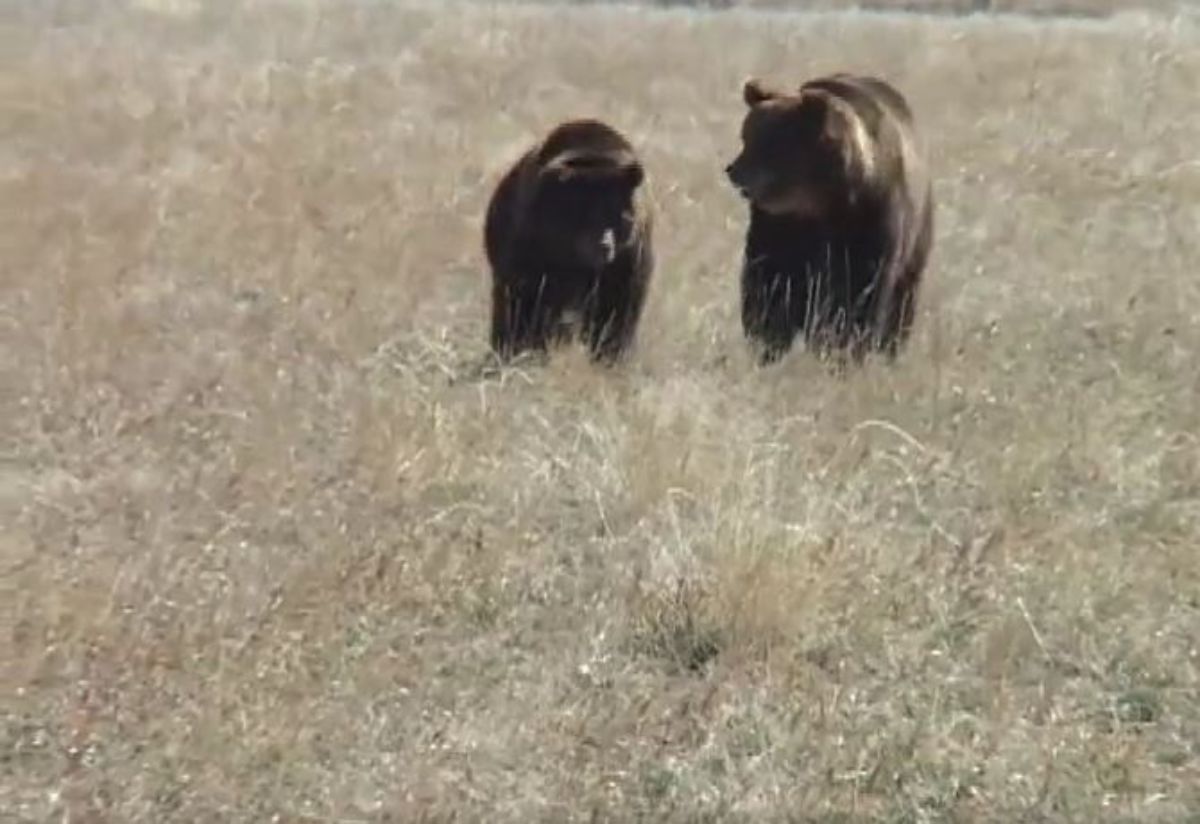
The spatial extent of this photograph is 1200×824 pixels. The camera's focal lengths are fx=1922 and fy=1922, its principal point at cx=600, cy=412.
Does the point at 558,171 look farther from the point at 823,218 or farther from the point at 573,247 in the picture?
the point at 823,218

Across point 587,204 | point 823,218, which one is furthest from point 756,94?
point 587,204

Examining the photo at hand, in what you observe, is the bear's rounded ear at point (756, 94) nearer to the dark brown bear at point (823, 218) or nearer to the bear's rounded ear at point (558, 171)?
the dark brown bear at point (823, 218)

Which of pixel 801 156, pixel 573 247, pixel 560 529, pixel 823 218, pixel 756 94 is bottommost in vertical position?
pixel 560 529

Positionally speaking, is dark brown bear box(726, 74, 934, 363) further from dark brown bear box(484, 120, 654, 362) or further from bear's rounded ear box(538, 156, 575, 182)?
bear's rounded ear box(538, 156, 575, 182)

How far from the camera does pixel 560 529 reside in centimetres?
576

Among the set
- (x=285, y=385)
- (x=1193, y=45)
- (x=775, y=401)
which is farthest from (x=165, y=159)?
(x=1193, y=45)

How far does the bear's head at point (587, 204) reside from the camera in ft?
25.6

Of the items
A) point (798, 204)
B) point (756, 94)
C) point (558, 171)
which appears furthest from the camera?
point (756, 94)

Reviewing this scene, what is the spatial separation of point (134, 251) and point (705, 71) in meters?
9.54

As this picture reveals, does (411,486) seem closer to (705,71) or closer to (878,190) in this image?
(878,190)

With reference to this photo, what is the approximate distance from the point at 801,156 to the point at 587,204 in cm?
89

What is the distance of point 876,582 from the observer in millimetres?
5297

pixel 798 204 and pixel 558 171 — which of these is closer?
pixel 558 171

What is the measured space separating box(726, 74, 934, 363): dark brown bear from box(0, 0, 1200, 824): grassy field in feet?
0.81
